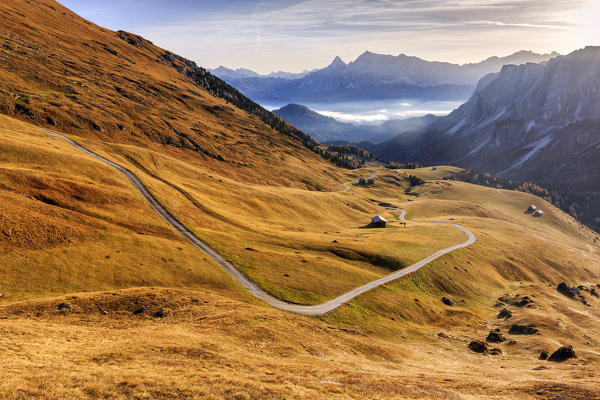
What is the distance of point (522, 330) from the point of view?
78938mm

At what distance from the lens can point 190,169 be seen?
145m

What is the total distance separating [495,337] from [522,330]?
11434mm

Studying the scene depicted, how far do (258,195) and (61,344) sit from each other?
369 ft

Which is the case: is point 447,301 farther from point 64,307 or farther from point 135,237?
point 64,307

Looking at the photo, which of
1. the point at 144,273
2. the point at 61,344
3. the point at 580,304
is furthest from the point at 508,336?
the point at 61,344

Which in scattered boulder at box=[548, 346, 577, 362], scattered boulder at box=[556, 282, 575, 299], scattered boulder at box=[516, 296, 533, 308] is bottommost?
scattered boulder at box=[556, 282, 575, 299]

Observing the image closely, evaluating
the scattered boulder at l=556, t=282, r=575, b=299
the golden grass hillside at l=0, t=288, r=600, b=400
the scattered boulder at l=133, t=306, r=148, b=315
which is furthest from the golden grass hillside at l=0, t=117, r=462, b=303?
the scattered boulder at l=556, t=282, r=575, b=299

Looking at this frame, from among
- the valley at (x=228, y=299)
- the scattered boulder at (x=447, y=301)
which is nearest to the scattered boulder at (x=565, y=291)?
the valley at (x=228, y=299)

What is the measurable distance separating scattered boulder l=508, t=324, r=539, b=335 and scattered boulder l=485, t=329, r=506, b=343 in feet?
23.8

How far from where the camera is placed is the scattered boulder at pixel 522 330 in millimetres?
77625

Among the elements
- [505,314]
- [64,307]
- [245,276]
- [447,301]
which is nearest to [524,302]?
[505,314]

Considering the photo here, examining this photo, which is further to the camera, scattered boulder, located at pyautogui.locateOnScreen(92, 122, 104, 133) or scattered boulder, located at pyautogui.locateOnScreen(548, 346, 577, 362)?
scattered boulder, located at pyautogui.locateOnScreen(92, 122, 104, 133)

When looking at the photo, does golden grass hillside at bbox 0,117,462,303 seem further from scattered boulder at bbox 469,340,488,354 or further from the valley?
scattered boulder at bbox 469,340,488,354

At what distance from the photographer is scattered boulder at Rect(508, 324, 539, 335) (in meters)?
77.6
